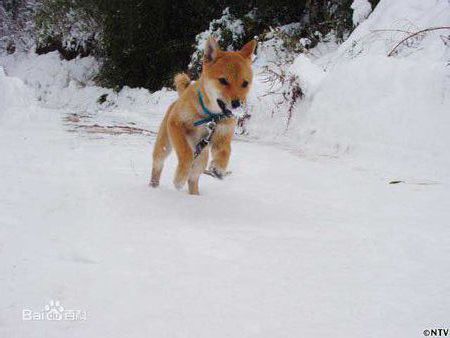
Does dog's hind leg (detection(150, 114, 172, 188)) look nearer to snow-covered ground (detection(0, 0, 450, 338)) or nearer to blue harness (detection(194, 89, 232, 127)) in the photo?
snow-covered ground (detection(0, 0, 450, 338))

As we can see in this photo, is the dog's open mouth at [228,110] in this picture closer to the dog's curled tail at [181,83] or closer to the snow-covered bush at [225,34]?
the dog's curled tail at [181,83]

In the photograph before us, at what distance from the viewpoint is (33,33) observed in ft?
74.9

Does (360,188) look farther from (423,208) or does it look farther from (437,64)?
(437,64)

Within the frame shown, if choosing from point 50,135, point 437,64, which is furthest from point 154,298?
point 50,135

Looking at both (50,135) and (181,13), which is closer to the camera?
(50,135)

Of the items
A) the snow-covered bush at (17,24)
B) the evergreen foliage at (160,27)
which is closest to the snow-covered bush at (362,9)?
the evergreen foliage at (160,27)

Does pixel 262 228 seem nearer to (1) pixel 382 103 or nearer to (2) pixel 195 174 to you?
(2) pixel 195 174

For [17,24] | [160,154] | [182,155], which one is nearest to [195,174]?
[182,155]

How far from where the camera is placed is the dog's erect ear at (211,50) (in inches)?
150

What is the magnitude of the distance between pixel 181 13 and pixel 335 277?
14.5m

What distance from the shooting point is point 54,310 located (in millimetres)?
1621

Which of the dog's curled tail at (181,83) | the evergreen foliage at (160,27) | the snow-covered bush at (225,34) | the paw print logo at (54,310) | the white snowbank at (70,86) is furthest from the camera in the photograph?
the white snowbank at (70,86)

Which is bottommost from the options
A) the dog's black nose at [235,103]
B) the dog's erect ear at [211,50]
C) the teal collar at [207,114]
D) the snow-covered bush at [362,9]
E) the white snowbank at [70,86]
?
the white snowbank at [70,86]

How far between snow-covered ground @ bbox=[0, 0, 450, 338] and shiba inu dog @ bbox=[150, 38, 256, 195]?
0.27m
